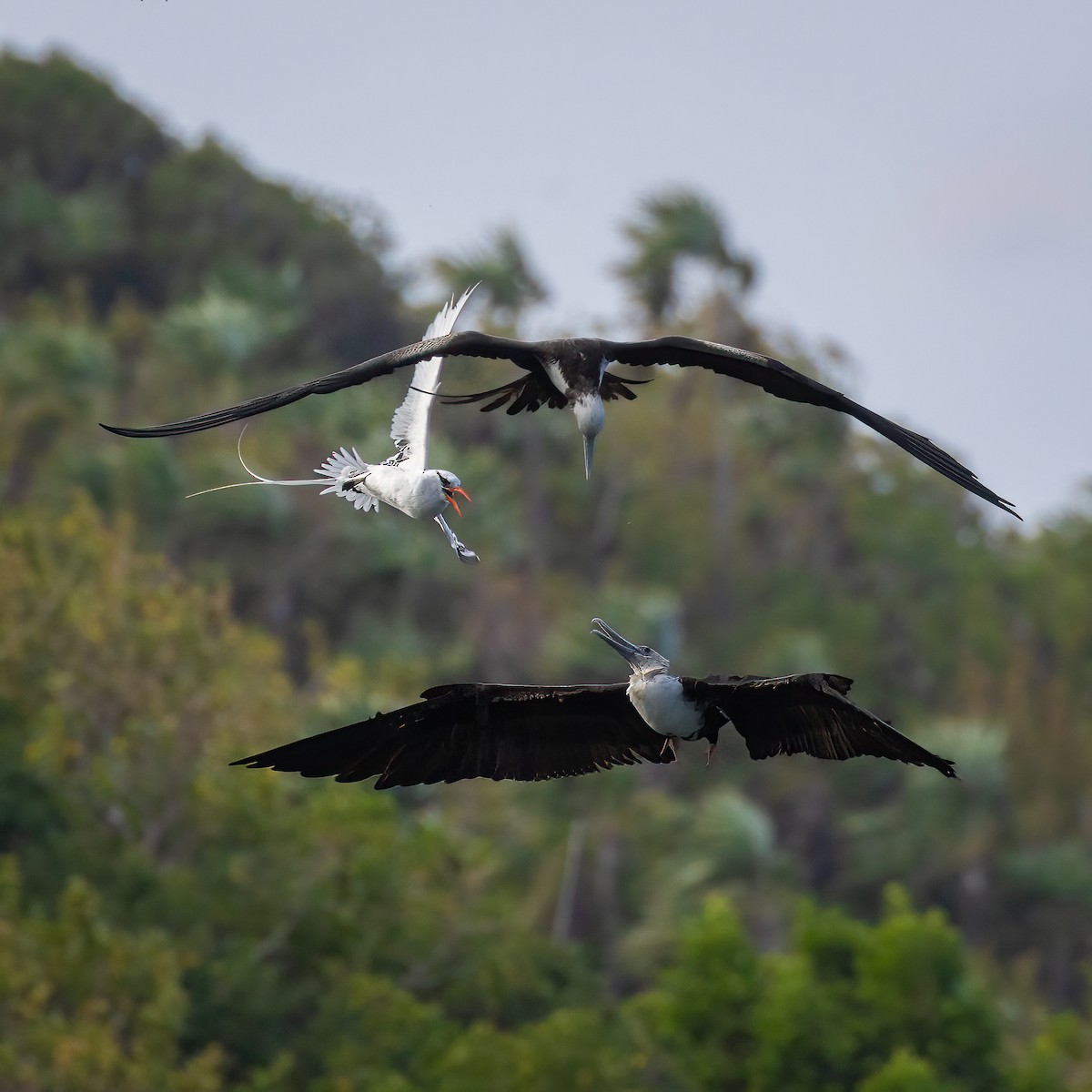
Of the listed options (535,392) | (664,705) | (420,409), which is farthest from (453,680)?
(664,705)

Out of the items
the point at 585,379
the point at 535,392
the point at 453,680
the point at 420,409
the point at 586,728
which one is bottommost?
the point at 586,728

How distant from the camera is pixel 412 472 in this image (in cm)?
1014

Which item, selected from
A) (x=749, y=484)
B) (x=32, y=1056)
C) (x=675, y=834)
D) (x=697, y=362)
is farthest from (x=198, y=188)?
(x=697, y=362)

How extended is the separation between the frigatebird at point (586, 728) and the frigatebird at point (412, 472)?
29.2 inches

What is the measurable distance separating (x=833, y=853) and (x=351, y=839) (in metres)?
20.9

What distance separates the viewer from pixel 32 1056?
25.6 metres

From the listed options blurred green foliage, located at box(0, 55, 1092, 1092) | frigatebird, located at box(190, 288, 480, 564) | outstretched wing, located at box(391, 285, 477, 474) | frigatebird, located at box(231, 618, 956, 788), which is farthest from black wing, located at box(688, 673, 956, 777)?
blurred green foliage, located at box(0, 55, 1092, 1092)

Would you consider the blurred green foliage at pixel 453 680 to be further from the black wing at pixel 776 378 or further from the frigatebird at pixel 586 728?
the frigatebird at pixel 586 728

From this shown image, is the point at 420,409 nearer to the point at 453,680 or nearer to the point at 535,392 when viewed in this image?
the point at 535,392

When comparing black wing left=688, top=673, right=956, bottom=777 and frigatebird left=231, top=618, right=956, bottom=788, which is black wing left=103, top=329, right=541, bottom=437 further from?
black wing left=688, top=673, right=956, bottom=777

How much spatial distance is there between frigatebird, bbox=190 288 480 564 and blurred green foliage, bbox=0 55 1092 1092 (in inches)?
82.7

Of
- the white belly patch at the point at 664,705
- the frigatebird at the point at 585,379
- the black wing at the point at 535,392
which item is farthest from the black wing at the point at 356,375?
the white belly patch at the point at 664,705

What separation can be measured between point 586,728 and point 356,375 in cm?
186

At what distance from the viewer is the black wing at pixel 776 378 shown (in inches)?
413
